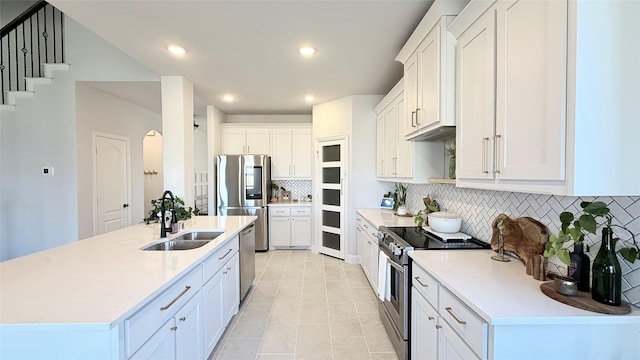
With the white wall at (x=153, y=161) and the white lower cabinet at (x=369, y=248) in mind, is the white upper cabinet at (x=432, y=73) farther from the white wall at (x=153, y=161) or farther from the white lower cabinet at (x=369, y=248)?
the white wall at (x=153, y=161)

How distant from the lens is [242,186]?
520 centimetres

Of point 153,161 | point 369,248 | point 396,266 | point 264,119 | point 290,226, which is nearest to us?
point 396,266

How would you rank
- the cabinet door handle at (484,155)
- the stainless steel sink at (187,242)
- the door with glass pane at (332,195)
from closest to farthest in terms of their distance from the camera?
the cabinet door handle at (484,155), the stainless steel sink at (187,242), the door with glass pane at (332,195)

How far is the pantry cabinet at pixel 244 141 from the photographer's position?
5613 mm

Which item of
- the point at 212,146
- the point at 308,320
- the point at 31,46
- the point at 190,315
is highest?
the point at 31,46

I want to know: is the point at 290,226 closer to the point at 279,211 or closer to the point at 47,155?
the point at 279,211

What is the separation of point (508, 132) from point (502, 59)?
0.38 metres

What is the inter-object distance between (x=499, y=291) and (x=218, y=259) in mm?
1943

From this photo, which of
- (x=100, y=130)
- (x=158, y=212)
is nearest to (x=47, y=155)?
(x=100, y=130)

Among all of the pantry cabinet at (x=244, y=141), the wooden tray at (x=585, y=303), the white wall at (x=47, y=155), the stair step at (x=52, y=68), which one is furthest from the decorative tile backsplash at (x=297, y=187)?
the wooden tray at (x=585, y=303)

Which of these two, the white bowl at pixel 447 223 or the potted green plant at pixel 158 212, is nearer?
the white bowl at pixel 447 223

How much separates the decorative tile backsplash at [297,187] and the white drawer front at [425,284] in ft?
13.6

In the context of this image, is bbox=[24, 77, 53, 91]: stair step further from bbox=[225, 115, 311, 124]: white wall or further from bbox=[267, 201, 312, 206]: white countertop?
bbox=[267, 201, 312, 206]: white countertop

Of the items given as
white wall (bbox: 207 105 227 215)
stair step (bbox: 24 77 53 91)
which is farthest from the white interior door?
white wall (bbox: 207 105 227 215)
